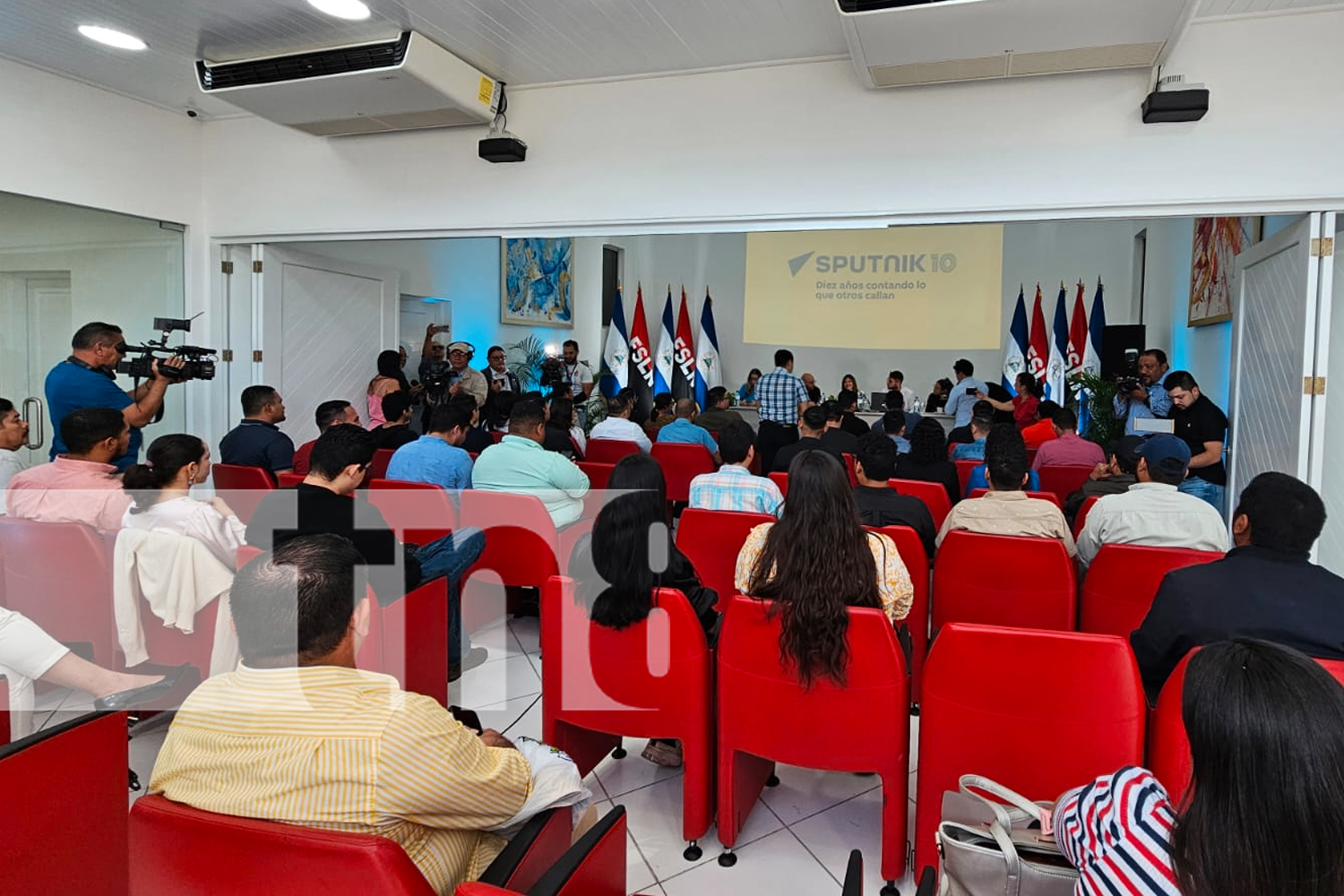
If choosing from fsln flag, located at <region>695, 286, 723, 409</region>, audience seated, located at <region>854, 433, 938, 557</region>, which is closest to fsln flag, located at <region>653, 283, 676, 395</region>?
fsln flag, located at <region>695, 286, 723, 409</region>

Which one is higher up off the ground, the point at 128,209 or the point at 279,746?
the point at 128,209

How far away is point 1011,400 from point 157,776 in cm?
912

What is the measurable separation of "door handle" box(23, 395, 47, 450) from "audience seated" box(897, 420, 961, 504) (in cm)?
570

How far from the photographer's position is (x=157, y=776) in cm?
125

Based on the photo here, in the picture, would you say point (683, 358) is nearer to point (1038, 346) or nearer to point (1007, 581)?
point (1038, 346)

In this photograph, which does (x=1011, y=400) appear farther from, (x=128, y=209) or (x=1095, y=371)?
(x=128, y=209)

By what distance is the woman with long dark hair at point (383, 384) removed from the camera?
20.9ft

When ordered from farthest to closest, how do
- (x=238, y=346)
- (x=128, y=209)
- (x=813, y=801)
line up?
1. (x=238, y=346)
2. (x=128, y=209)
3. (x=813, y=801)

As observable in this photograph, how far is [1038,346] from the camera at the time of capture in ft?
35.5

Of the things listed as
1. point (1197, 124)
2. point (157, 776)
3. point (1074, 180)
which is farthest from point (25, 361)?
point (1197, 124)

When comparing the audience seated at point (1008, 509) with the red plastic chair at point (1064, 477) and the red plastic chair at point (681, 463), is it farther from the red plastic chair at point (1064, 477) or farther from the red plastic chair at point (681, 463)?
the red plastic chair at point (681, 463)

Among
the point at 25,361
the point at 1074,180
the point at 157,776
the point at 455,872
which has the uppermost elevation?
the point at 1074,180

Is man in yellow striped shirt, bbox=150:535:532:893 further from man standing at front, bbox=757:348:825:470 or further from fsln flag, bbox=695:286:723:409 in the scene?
fsln flag, bbox=695:286:723:409

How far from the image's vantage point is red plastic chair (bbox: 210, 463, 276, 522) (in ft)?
13.7
